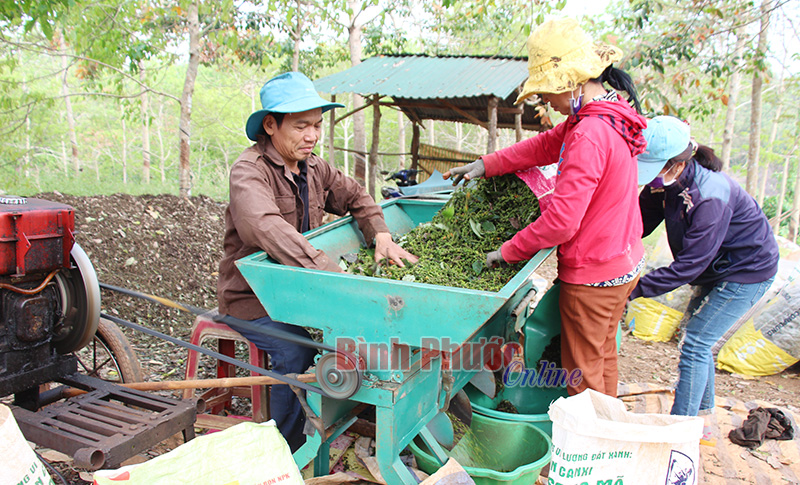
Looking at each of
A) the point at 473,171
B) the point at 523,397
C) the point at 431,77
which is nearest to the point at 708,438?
the point at 523,397

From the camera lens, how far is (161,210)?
6.09 metres

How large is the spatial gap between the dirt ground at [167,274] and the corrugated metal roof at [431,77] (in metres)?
2.96

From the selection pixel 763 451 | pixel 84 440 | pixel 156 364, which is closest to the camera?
pixel 84 440

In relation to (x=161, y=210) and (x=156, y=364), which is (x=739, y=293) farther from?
(x=161, y=210)

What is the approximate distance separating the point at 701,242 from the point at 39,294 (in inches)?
126

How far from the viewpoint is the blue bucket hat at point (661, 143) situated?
8.79 ft

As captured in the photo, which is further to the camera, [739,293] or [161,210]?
[161,210]

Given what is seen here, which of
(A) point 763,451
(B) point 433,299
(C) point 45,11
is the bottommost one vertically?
(A) point 763,451

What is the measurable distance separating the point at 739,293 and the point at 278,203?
254 cm

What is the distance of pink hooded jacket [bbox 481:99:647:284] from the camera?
7.28 feet

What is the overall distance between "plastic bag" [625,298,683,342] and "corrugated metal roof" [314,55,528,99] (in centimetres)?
321

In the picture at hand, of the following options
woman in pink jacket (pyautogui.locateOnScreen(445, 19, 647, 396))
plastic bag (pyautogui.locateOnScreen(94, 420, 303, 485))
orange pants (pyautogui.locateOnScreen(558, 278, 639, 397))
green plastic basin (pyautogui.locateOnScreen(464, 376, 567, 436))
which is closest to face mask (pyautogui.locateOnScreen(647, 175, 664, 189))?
woman in pink jacket (pyautogui.locateOnScreen(445, 19, 647, 396))

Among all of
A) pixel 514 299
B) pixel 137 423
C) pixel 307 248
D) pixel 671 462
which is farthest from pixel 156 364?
pixel 671 462

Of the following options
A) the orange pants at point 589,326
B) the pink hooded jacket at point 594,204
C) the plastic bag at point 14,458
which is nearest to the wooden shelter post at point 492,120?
the pink hooded jacket at point 594,204
